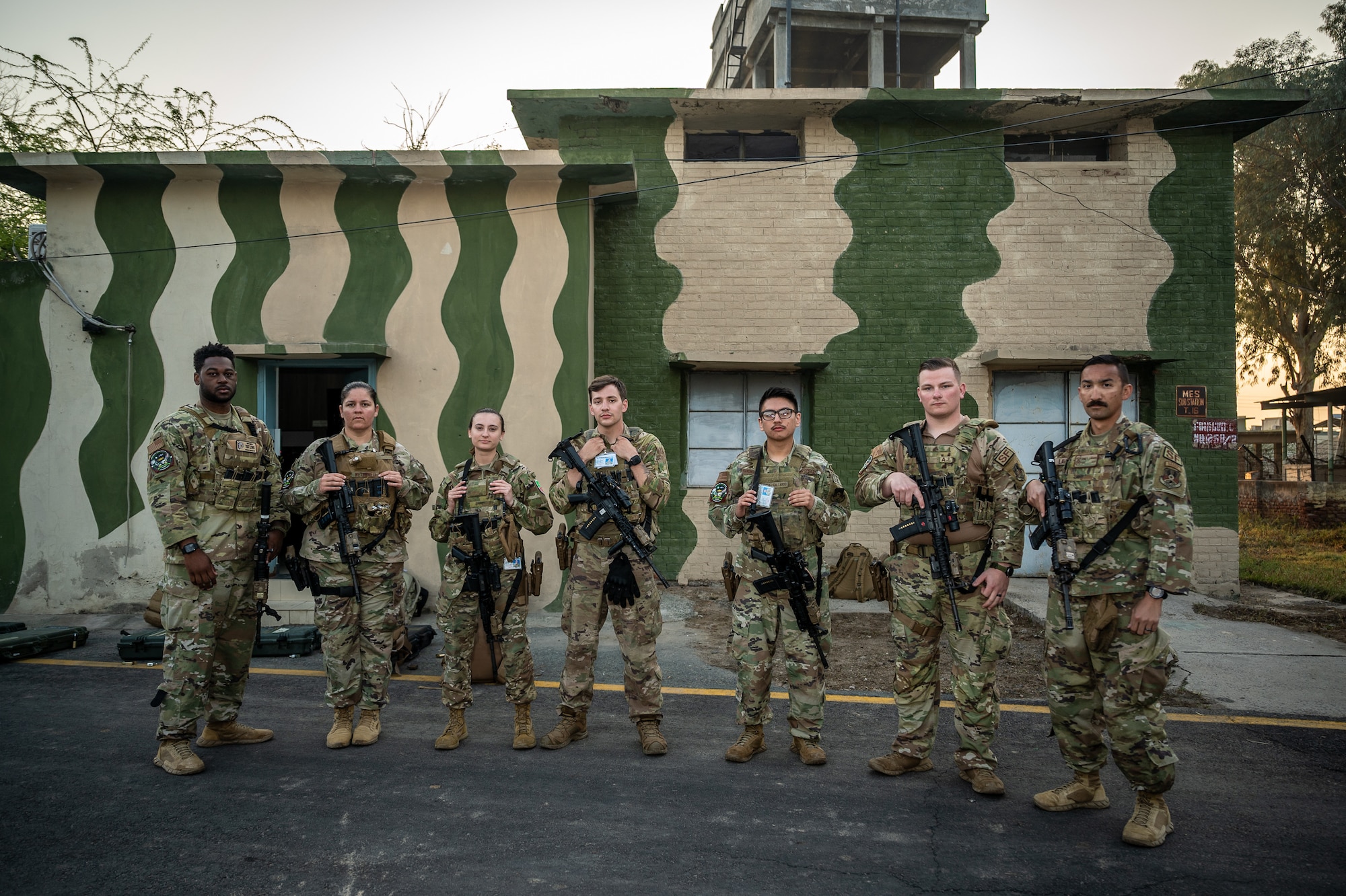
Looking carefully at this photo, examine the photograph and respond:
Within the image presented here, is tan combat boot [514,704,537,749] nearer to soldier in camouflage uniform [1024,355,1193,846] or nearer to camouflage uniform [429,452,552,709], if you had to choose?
camouflage uniform [429,452,552,709]

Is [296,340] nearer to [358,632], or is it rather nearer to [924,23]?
[358,632]

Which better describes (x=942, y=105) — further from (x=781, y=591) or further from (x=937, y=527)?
(x=781, y=591)

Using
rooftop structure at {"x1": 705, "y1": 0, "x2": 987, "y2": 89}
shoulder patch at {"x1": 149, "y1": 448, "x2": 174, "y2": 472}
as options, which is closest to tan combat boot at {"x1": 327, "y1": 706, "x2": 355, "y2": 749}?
shoulder patch at {"x1": 149, "y1": 448, "x2": 174, "y2": 472}

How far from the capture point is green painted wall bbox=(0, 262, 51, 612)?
7.59 metres

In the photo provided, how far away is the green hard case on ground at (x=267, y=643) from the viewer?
5832 mm

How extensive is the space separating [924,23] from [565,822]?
16.1 metres

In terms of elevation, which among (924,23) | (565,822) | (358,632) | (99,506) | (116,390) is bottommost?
(565,822)

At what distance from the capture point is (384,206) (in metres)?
7.77

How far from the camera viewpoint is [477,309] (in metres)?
7.69

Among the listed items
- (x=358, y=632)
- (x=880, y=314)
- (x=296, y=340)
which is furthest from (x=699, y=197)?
(x=358, y=632)

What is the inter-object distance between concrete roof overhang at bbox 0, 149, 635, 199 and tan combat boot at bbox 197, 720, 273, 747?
525 centimetres

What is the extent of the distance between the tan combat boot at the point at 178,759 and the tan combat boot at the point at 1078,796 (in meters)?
3.93

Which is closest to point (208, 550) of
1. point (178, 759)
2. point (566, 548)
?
point (178, 759)

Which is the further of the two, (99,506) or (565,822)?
(99,506)
